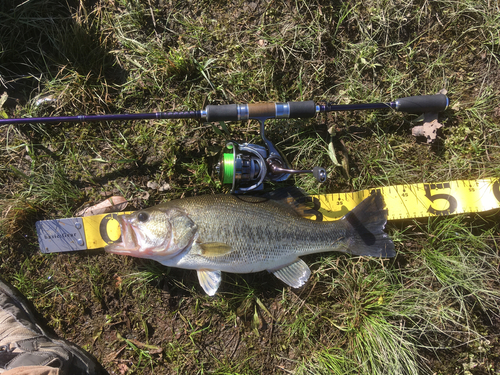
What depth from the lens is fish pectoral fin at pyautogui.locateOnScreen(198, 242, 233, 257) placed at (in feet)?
9.21

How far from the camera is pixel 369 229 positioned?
3066 millimetres

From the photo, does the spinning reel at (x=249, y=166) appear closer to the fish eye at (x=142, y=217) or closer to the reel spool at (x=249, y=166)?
the reel spool at (x=249, y=166)

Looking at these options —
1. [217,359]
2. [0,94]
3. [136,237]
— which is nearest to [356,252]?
[217,359]

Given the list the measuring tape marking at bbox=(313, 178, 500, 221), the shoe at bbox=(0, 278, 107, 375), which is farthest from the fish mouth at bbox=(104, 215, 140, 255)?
the measuring tape marking at bbox=(313, 178, 500, 221)

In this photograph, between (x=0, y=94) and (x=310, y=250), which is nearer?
(x=310, y=250)

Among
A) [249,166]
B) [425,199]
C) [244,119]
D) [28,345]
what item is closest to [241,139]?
[244,119]

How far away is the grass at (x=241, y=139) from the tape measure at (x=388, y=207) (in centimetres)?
15

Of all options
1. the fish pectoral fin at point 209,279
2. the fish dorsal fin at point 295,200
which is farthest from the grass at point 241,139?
the fish pectoral fin at point 209,279

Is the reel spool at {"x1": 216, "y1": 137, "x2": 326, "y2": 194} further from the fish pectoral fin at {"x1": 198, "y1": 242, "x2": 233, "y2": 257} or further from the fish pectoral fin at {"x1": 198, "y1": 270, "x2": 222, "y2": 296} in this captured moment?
the fish pectoral fin at {"x1": 198, "y1": 270, "x2": 222, "y2": 296}

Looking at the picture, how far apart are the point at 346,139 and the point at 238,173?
138cm

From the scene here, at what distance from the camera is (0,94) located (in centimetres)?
331

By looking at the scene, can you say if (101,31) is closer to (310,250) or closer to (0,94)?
(0,94)

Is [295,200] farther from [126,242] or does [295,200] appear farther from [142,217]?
[126,242]

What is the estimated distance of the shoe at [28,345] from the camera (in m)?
2.81
